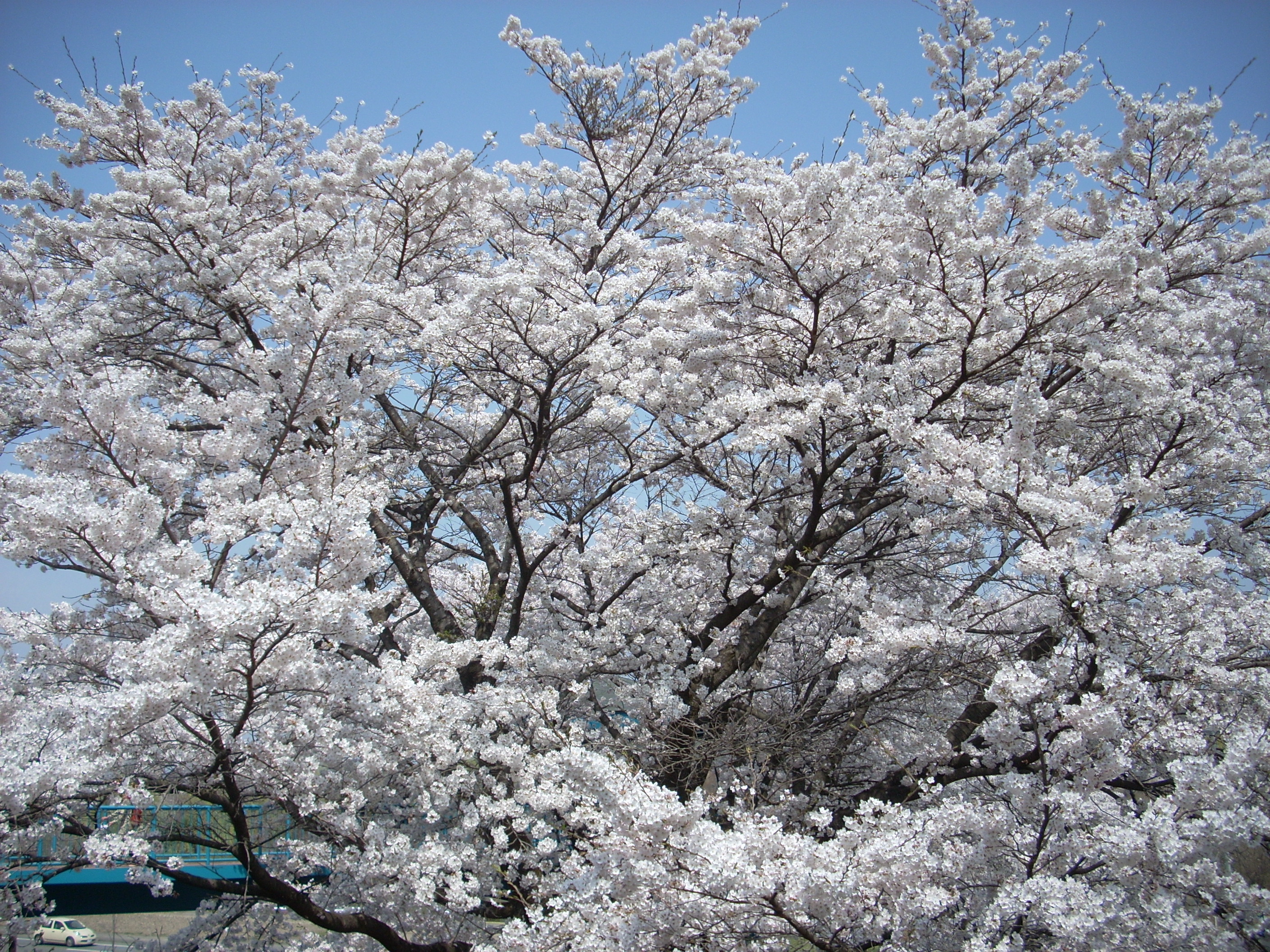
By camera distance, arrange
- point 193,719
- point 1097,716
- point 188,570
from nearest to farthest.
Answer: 1. point 1097,716
2. point 188,570
3. point 193,719

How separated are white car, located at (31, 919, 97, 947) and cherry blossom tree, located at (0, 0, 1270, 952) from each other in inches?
548

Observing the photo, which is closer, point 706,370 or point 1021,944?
point 1021,944

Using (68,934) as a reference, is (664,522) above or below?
above

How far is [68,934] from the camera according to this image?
15.2 meters

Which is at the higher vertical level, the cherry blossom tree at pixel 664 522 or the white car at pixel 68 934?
the cherry blossom tree at pixel 664 522

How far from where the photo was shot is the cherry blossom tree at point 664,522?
327cm

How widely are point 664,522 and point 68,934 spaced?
17.3 metres

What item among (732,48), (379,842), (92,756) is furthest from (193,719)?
(732,48)

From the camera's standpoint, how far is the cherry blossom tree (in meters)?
3.27

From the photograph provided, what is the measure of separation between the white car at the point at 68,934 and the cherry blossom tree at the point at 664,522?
13.9 meters

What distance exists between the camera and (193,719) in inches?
154

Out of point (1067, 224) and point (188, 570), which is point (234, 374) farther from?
point (1067, 224)

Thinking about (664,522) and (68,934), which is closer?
(664,522)

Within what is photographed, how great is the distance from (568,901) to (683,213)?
6.92 meters
